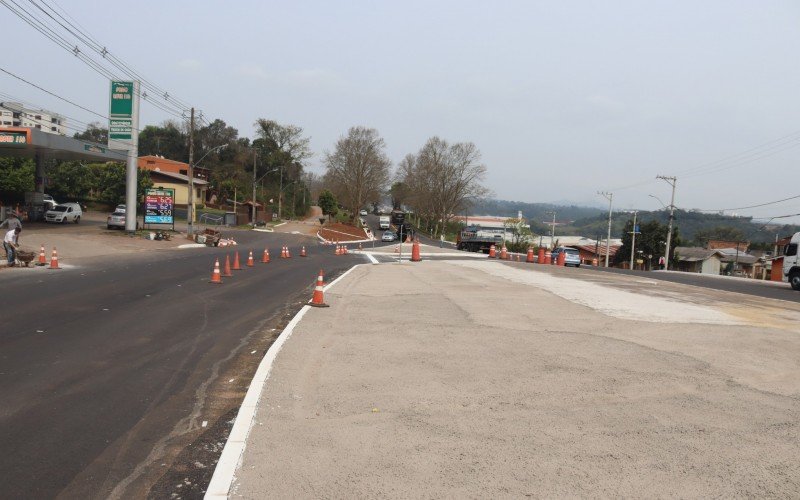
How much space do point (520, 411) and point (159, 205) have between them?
40.7 meters

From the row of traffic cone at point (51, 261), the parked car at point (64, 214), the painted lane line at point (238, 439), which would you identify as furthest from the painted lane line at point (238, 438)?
the parked car at point (64, 214)

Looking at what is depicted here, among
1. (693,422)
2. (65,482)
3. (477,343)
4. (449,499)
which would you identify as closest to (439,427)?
(449,499)

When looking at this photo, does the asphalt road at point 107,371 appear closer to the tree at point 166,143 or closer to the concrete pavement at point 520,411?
the concrete pavement at point 520,411

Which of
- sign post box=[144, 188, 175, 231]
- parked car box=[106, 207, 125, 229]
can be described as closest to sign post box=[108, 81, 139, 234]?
sign post box=[144, 188, 175, 231]

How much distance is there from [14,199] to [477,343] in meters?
55.8

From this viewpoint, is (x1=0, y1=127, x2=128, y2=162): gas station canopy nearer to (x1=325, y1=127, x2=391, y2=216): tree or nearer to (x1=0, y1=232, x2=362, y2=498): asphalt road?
(x1=0, y1=232, x2=362, y2=498): asphalt road

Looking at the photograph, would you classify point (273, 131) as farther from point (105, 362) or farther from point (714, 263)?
point (105, 362)

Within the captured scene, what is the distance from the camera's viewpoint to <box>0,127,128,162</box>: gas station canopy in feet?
111

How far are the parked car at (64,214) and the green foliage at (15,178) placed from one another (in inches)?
407

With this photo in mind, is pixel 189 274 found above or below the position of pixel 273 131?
below

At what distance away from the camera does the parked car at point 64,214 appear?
41875 mm

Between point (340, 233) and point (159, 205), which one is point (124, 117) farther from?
point (340, 233)

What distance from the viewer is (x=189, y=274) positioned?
20.1 m

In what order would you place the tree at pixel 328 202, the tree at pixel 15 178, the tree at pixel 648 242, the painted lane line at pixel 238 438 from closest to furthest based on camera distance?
the painted lane line at pixel 238 438 → the tree at pixel 15 178 → the tree at pixel 648 242 → the tree at pixel 328 202
